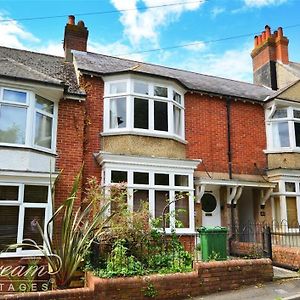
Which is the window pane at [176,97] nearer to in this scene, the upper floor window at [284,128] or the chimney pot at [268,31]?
the upper floor window at [284,128]

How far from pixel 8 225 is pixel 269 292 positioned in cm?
691

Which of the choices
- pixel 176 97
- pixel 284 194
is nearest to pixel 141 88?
pixel 176 97

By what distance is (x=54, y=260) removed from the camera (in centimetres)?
730

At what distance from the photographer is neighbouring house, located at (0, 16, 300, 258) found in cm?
981

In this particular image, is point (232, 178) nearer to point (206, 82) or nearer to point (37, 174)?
point (206, 82)

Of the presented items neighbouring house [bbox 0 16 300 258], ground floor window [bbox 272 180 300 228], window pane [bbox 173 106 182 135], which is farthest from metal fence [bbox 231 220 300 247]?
window pane [bbox 173 106 182 135]

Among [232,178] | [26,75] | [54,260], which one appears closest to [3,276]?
[54,260]

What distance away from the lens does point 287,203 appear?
517 inches

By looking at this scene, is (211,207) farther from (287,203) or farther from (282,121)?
(282,121)

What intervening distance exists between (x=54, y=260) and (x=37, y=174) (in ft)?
10.1

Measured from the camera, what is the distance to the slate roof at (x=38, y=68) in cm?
1025

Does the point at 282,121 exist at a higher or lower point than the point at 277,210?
higher

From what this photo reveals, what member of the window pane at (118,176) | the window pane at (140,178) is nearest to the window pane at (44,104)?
the window pane at (118,176)

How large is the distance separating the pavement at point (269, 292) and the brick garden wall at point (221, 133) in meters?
5.30
